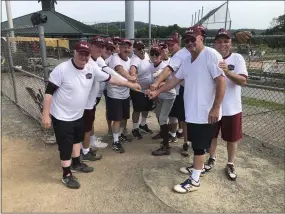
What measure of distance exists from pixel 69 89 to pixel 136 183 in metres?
1.40

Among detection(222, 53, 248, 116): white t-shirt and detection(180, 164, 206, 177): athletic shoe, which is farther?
detection(180, 164, 206, 177): athletic shoe

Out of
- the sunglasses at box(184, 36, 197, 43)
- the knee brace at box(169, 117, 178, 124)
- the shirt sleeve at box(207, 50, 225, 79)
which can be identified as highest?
the sunglasses at box(184, 36, 197, 43)

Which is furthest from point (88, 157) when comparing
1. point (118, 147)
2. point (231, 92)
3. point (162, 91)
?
point (231, 92)

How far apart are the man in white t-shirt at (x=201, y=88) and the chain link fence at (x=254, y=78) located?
1.65 meters

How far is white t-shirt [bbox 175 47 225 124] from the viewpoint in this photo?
10.5 ft

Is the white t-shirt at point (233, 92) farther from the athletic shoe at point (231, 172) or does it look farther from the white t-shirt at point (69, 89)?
the white t-shirt at point (69, 89)

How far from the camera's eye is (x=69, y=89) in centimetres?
345

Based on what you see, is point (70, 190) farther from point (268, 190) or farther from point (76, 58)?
point (268, 190)

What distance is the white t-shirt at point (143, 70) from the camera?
4754 millimetres

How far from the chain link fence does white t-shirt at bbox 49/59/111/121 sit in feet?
4.84

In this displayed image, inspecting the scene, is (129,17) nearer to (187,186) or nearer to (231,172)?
(231,172)

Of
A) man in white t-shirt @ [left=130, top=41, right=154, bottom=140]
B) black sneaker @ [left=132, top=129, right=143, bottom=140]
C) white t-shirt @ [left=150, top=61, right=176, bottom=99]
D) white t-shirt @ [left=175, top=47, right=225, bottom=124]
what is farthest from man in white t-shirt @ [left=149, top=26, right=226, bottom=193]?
black sneaker @ [left=132, top=129, right=143, bottom=140]

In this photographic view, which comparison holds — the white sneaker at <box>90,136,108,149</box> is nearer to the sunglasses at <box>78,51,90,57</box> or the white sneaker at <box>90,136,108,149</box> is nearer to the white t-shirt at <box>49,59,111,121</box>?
the white t-shirt at <box>49,59,111,121</box>

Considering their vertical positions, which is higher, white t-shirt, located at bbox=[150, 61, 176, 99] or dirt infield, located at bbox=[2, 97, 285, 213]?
white t-shirt, located at bbox=[150, 61, 176, 99]
